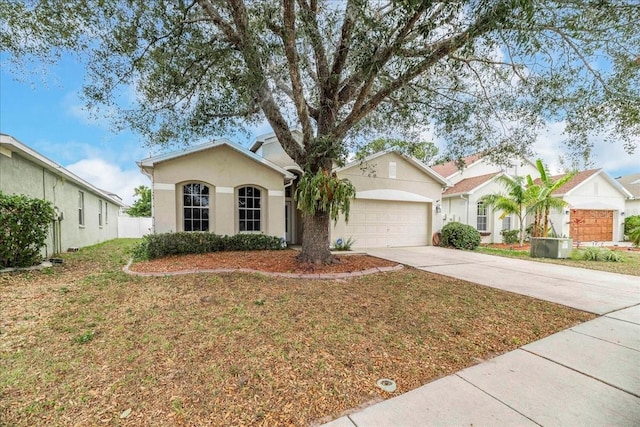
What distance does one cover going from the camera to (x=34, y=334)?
370 cm

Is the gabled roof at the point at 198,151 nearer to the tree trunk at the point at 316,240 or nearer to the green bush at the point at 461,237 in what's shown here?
the tree trunk at the point at 316,240

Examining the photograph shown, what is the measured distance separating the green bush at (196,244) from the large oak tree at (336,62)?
3.33 m

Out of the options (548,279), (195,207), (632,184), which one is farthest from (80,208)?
(632,184)

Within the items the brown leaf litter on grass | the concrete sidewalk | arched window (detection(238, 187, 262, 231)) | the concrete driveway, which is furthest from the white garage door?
the concrete sidewalk

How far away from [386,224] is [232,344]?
1096 cm

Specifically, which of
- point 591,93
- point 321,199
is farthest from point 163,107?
point 591,93

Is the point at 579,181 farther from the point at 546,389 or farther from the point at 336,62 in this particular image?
the point at 546,389

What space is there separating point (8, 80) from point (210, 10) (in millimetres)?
5021

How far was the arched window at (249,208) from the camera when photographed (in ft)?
38.1

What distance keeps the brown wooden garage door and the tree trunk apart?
56.3 ft

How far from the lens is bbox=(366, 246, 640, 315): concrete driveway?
18.3ft

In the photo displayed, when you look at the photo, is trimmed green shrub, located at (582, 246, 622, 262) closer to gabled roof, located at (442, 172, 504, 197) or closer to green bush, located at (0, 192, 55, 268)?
gabled roof, located at (442, 172, 504, 197)

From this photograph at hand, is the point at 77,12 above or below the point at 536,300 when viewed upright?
above

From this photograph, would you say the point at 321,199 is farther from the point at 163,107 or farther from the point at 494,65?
the point at 494,65
